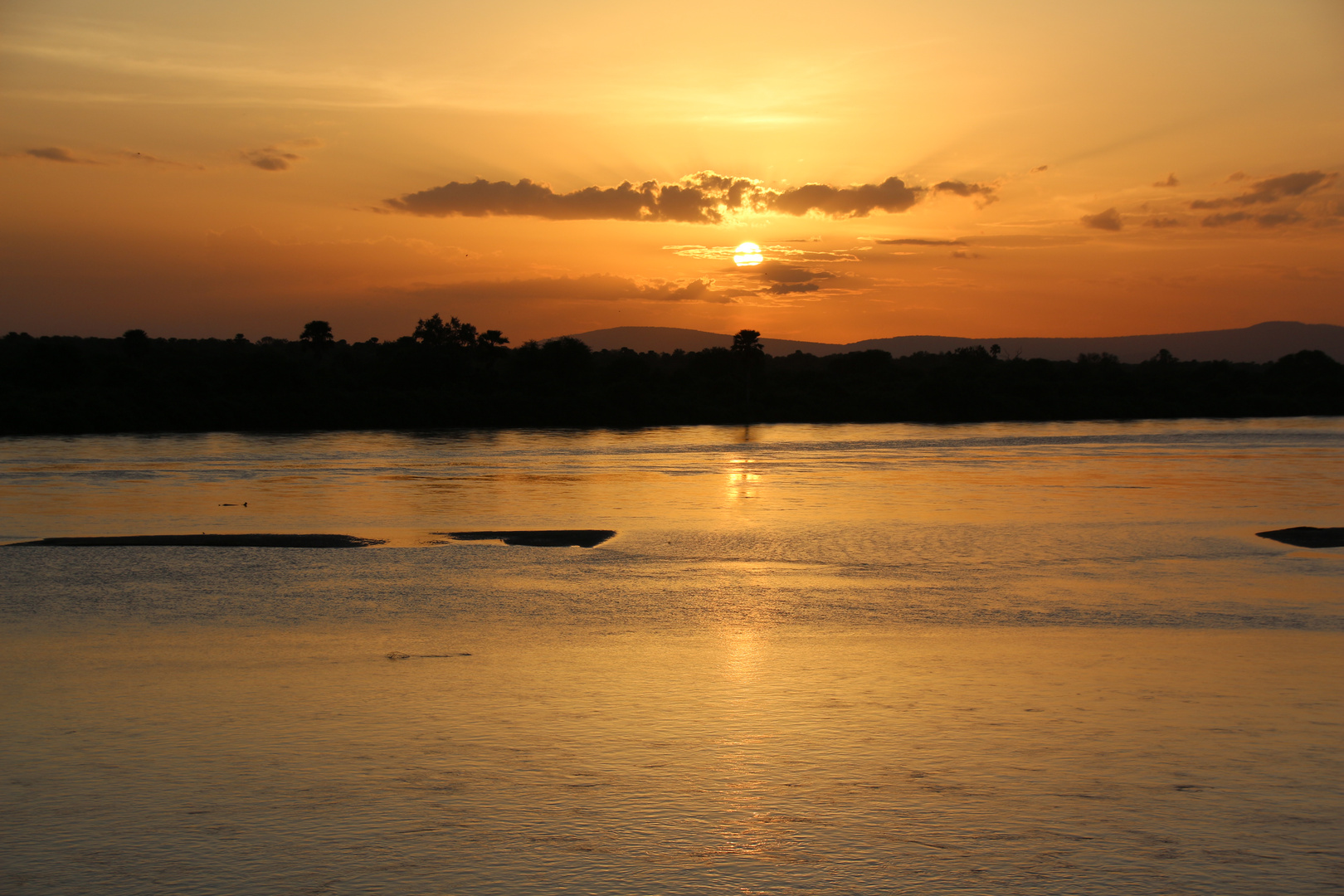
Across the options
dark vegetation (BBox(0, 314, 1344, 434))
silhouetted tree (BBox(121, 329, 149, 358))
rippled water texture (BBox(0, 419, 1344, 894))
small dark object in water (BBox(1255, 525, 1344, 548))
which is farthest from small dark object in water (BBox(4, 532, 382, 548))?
silhouetted tree (BBox(121, 329, 149, 358))

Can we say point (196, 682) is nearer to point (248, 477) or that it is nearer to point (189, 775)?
point (189, 775)

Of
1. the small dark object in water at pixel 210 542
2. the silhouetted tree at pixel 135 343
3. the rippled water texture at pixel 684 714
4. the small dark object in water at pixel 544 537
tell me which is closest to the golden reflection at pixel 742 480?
the small dark object in water at pixel 544 537

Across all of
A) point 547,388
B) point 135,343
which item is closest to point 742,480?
point 547,388

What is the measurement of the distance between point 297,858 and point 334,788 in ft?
3.44

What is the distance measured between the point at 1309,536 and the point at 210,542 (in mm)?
19963

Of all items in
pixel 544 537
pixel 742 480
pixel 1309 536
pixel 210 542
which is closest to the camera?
pixel 1309 536

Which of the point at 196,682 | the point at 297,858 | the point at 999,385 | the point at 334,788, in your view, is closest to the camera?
the point at 297,858

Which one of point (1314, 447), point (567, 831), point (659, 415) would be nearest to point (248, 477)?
point (567, 831)

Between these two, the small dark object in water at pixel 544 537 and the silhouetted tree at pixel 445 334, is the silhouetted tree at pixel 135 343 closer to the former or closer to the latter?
the silhouetted tree at pixel 445 334

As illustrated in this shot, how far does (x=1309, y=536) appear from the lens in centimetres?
1984

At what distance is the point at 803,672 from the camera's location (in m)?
10.2

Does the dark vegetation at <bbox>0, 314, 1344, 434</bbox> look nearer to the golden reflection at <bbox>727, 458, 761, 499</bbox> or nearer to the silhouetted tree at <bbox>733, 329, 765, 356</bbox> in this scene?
the silhouetted tree at <bbox>733, 329, 765, 356</bbox>

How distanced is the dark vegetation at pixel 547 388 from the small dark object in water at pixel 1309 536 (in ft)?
222

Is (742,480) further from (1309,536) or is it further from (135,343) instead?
(135,343)
